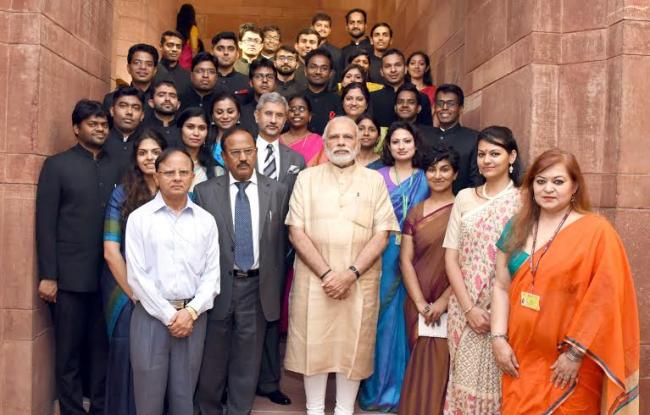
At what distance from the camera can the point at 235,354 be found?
4.17m

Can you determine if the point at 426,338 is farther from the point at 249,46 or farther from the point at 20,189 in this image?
the point at 249,46

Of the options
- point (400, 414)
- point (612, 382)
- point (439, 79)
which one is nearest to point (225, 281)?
point (400, 414)

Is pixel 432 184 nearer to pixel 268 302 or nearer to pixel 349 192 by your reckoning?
pixel 349 192

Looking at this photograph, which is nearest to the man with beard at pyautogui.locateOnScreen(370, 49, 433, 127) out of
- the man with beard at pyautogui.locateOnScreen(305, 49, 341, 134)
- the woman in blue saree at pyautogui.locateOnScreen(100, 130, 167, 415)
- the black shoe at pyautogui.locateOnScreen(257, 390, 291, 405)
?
the man with beard at pyautogui.locateOnScreen(305, 49, 341, 134)

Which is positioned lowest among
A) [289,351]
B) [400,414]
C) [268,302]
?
[400,414]

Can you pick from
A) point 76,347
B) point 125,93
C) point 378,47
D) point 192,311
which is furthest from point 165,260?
point 378,47

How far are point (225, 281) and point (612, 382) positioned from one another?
211 cm

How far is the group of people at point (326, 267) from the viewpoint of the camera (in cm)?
321

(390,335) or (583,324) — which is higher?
(583,324)

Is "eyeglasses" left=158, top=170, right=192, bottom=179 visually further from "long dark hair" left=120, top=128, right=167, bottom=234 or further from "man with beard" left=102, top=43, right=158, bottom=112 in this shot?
"man with beard" left=102, top=43, right=158, bottom=112

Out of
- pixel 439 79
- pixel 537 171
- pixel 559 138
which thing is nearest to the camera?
pixel 537 171

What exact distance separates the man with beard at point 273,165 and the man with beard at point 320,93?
902mm

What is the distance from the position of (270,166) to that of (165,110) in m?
0.89

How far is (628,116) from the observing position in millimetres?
4168
